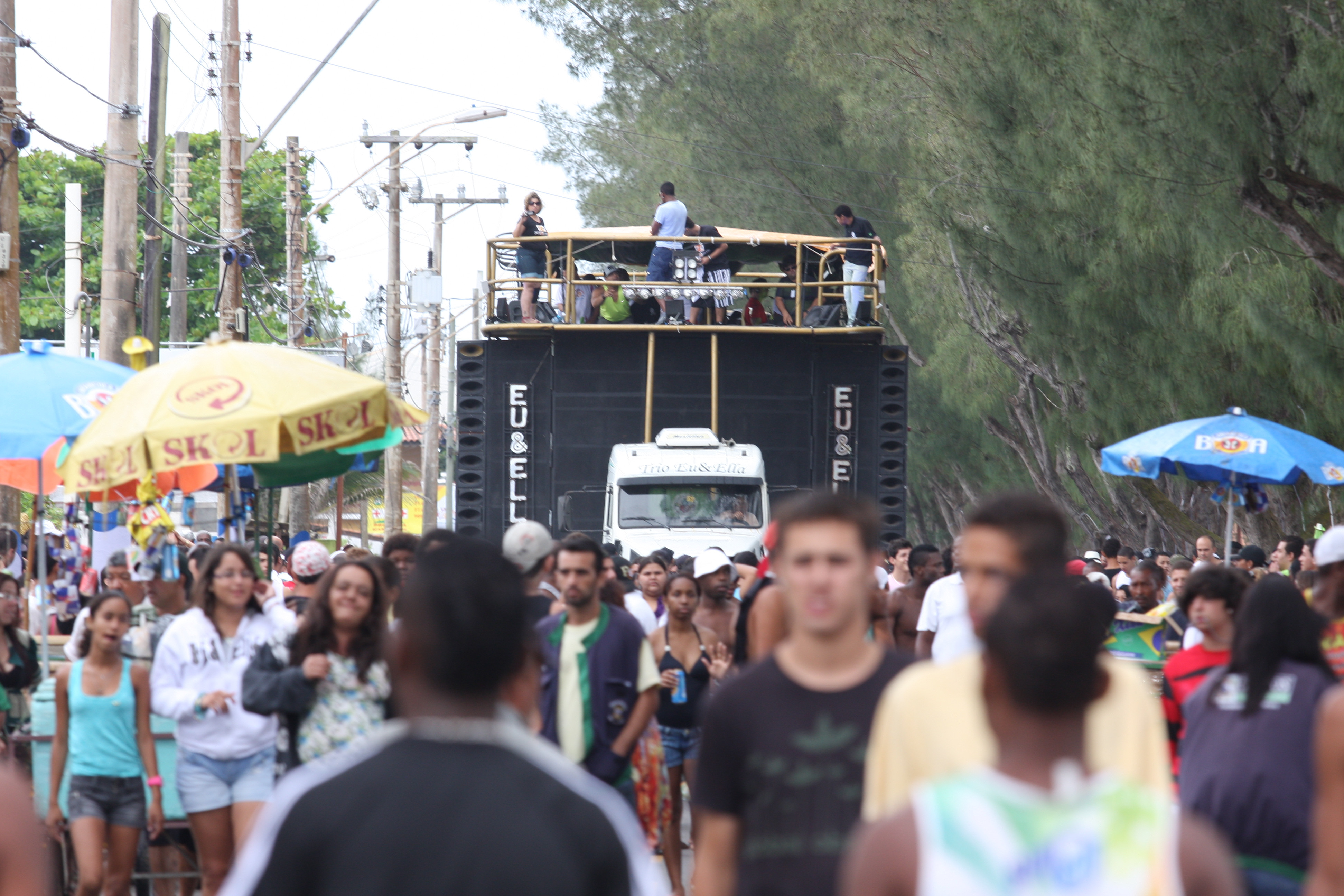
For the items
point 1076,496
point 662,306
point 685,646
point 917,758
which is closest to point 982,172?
point 662,306

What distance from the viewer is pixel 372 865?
8.14 ft

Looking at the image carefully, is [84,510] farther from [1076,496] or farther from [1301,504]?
[1076,496]

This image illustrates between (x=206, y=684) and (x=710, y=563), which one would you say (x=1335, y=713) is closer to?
(x=206, y=684)

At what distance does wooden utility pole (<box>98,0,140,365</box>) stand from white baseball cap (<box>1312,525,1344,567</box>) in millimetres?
12501

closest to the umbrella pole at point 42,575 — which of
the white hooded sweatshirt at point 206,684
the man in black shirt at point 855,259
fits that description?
the white hooded sweatshirt at point 206,684

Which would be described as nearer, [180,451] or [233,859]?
[233,859]

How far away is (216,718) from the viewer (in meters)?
7.05

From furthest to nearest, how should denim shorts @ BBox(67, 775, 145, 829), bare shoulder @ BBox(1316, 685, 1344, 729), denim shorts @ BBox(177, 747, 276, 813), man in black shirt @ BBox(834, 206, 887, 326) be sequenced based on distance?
man in black shirt @ BBox(834, 206, 887, 326) < denim shorts @ BBox(67, 775, 145, 829) < denim shorts @ BBox(177, 747, 276, 813) < bare shoulder @ BBox(1316, 685, 1344, 729)

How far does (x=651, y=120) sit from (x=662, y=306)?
14442mm

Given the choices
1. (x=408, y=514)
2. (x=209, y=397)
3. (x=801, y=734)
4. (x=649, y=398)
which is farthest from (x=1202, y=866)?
(x=408, y=514)

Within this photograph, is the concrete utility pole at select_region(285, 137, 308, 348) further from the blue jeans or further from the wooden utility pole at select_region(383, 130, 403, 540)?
the blue jeans

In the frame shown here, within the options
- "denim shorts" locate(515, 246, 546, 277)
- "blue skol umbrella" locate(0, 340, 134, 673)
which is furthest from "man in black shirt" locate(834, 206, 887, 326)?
"blue skol umbrella" locate(0, 340, 134, 673)

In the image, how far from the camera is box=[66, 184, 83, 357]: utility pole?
31.4m

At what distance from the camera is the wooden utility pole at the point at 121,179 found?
16312mm
